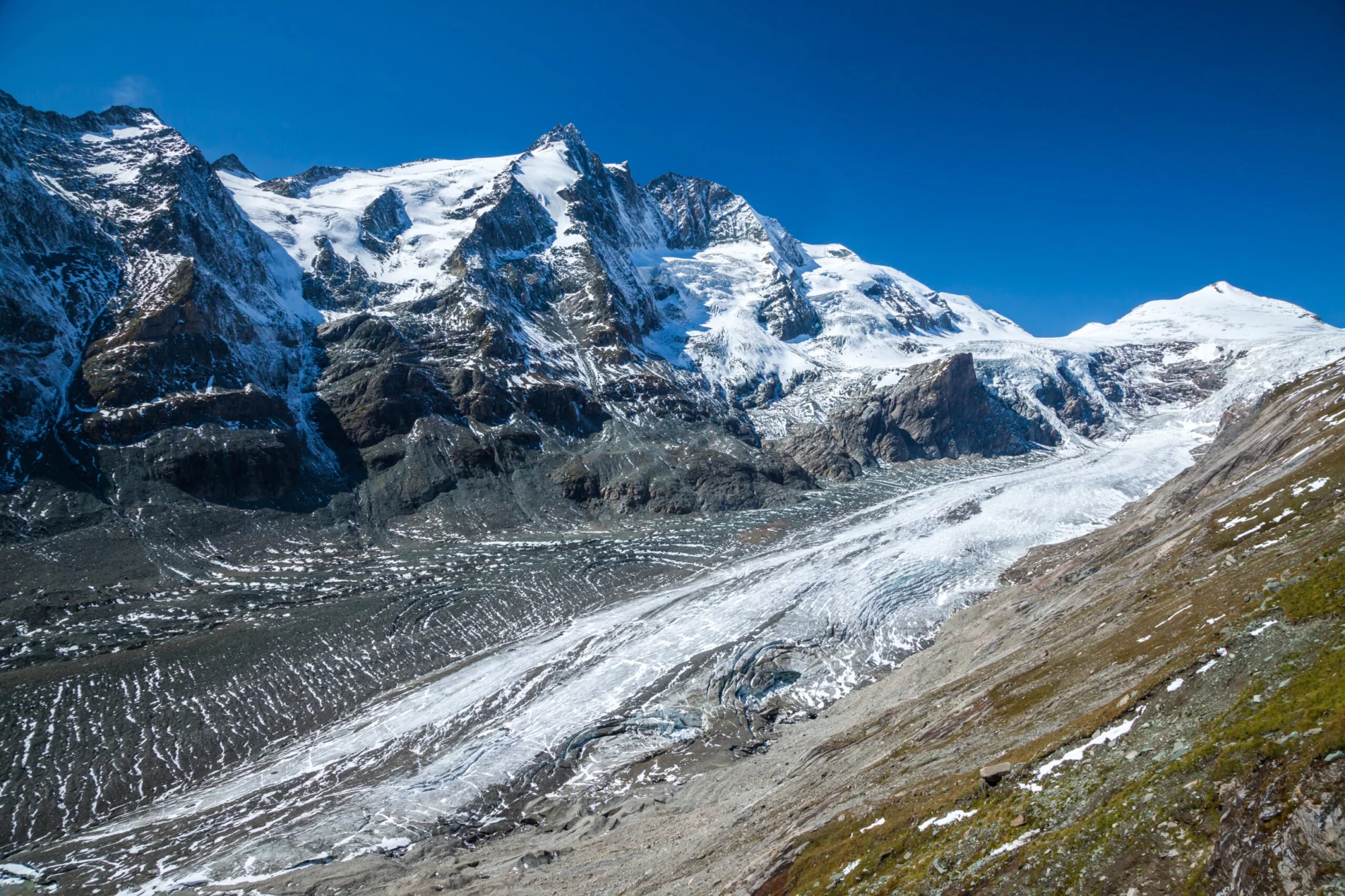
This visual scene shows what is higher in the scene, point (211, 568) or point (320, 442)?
point (320, 442)

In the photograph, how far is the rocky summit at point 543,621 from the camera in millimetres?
20906

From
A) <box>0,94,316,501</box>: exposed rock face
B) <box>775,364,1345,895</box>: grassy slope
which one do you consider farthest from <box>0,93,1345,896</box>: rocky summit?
<box>0,94,316,501</box>: exposed rock face

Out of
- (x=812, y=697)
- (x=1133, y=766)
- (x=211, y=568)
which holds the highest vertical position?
(x=211, y=568)

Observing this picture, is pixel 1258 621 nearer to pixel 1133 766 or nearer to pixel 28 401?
pixel 1133 766

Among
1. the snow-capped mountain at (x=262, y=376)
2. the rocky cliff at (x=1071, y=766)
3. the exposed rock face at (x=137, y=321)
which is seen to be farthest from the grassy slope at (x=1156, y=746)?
the exposed rock face at (x=137, y=321)

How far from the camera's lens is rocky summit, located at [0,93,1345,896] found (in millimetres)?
20906

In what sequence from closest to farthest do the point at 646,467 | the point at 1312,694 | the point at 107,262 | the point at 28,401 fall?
the point at 1312,694, the point at 28,401, the point at 107,262, the point at 646,467

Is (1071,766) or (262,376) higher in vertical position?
Result: (262,376)

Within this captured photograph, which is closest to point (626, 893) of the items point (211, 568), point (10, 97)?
point (211, 568)

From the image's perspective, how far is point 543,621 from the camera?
87250 mm

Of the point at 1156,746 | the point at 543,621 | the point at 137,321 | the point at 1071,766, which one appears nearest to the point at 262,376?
the point at 137,321

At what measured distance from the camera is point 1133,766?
1817cm

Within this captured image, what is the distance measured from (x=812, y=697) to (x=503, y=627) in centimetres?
4167

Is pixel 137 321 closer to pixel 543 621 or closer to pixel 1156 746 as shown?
pixel 543 621
